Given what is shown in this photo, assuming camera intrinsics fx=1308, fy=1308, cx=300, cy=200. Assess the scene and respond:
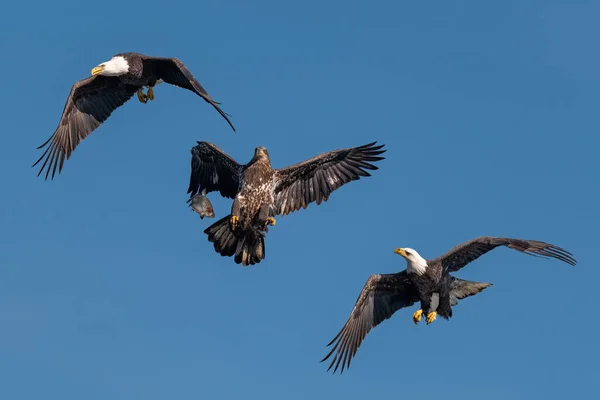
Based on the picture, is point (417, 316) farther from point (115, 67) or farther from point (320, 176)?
point (115, 67)

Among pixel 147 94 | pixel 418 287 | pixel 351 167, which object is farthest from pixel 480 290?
pixel 147 94

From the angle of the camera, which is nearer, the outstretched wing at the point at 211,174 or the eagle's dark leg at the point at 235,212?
the eagle's dark leg at the point at 235,212

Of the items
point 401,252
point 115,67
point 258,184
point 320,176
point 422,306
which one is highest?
point 115,67

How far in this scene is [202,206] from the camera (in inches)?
835

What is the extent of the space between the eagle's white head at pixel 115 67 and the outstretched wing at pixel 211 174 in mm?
1900

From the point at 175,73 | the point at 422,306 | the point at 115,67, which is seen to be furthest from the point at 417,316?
the point at 115,67

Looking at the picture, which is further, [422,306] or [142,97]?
[142,97]

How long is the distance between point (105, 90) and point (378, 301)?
6.14 m

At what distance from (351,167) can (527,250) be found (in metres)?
3.21

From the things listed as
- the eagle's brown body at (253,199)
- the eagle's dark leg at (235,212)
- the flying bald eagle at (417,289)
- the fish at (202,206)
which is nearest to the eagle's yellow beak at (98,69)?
the fish at (202,206)

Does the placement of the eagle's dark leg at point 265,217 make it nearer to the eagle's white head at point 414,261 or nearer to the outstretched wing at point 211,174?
the outstretched wing at point 211,174

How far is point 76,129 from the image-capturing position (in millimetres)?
22766

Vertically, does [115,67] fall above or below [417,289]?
above

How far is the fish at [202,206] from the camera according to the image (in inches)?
835
